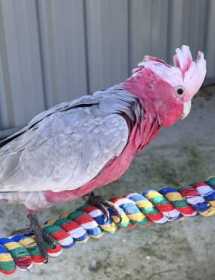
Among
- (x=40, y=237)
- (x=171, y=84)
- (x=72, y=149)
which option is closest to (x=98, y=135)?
(x=72, y=149)

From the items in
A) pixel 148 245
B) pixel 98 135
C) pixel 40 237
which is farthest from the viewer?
pixel 148 245

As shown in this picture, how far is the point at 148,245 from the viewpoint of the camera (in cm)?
238

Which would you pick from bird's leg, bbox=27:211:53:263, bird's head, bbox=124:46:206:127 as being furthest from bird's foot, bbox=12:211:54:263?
bird's head, bbox=124:46:206:127

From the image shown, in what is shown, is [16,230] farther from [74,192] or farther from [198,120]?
[198,120]

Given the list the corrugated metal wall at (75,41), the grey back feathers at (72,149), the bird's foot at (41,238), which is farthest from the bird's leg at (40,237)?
the corrugated metal wall at (75,41)

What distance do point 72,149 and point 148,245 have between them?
0.77 m

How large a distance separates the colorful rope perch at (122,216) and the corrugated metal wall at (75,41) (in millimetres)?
1207

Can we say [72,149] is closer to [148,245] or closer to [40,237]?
[40,237]

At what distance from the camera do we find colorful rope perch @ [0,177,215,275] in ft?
6.26

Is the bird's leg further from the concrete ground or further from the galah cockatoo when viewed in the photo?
the concrete ground

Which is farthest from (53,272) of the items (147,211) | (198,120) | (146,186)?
(198,120)

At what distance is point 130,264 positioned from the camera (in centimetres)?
226

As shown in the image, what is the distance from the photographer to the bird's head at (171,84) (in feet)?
5.90

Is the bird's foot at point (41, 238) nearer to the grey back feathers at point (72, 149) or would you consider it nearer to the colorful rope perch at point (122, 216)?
the colorful rope perch at point (122, 216)
